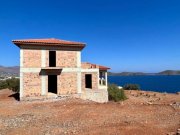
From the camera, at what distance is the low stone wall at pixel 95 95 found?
92.6ft

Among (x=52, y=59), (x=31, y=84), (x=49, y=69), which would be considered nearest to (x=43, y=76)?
(x=49, y=69)

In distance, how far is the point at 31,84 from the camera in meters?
24.6

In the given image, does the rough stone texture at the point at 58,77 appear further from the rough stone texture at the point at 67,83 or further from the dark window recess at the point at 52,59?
the dark window recess at the point at 52,59

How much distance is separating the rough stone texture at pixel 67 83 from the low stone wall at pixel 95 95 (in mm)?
1939

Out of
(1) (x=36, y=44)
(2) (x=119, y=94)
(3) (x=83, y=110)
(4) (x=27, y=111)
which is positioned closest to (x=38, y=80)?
(1) (x=36, y=44)

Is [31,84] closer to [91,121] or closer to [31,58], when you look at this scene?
[31,58]

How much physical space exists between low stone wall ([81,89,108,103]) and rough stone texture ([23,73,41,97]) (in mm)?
5879

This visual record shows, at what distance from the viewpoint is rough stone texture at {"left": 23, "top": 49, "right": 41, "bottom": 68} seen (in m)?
24.4

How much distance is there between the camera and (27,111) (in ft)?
59.7

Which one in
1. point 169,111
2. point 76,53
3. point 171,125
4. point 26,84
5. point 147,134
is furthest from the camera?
point 76,53

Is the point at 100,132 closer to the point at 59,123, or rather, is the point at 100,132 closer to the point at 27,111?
the point at 59,123

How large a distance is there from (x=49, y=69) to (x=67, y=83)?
9.19 ft

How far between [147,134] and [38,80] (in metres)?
16.3

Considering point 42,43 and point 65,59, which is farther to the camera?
point 65,59
